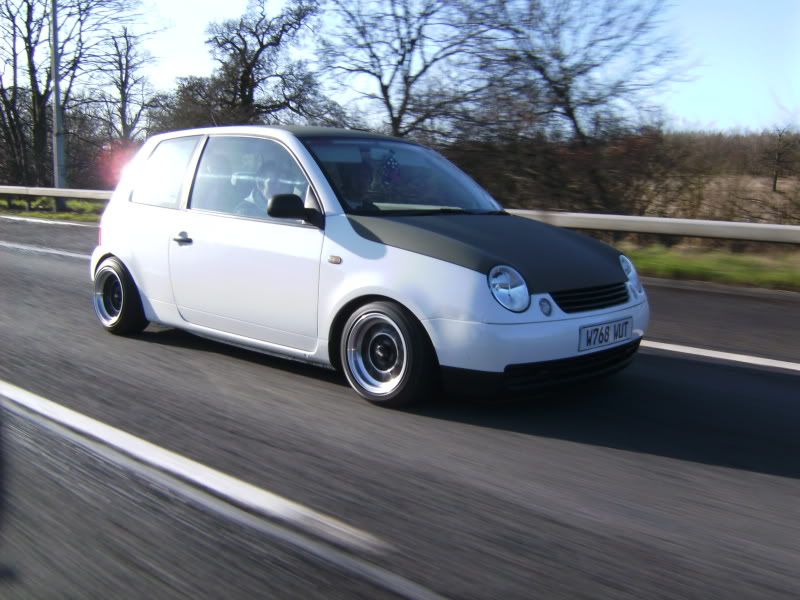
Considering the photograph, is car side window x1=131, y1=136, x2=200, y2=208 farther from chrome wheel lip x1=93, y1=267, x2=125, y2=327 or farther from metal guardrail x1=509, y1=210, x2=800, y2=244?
metal guardrail x1=509, y1=210, x2=800, y2=244

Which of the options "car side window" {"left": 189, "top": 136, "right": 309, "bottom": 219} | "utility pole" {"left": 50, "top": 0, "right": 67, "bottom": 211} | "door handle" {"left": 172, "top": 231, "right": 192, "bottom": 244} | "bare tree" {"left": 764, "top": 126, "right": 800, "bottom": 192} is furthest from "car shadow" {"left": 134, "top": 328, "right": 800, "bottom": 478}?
"utility pole" {"left": 50, "top": 0, "right": 67, "bottom": 211}

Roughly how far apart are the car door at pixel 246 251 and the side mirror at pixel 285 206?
6.7 inches

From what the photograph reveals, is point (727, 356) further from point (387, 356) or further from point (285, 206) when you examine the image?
point (285, 206)

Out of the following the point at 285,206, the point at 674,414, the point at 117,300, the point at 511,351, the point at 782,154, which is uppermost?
the point at 782,154

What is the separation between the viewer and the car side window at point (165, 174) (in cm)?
603

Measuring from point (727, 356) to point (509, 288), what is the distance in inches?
101

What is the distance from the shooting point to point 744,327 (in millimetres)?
6992

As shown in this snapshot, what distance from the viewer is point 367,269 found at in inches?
183

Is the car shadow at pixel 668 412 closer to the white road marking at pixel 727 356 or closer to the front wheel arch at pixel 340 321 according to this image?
the white road marking at pixel 727 356

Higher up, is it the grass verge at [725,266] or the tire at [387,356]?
the grass verge at [725,266]

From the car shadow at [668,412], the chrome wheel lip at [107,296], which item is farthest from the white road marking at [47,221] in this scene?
the car shadow at [668,412]

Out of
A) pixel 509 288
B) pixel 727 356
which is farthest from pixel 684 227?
pixel 509 288

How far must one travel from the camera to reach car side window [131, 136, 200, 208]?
6027mm

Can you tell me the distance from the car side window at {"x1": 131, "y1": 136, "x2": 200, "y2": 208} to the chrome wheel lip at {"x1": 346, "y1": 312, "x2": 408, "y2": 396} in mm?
1996
